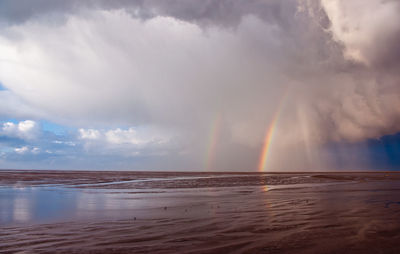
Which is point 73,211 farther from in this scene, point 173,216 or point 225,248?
point 225,248

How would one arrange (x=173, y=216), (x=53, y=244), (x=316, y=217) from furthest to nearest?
(x=173, y=216)
(x=316, y=217)
(x=53, y=244)

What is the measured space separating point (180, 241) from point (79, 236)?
13.5 ft

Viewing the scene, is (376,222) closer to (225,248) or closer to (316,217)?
(316,217)

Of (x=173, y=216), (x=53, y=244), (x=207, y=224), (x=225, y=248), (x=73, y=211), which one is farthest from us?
(x=73, y=211)

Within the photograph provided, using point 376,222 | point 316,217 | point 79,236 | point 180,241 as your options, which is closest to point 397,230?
point 376,222

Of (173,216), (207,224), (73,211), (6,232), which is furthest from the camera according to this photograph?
(73,211)

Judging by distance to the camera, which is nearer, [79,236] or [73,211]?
[79,236]

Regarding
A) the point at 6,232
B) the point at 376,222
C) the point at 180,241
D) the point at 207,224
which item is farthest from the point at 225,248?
the point at 6,232

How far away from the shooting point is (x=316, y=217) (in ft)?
48.2

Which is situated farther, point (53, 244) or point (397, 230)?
point (397, 230)

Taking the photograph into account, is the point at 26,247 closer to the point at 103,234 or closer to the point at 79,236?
the point at 79,236

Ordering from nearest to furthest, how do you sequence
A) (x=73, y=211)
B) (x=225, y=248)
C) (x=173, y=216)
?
(x=225, y=248) < (x=173, y=216) < (x=73, y=211)

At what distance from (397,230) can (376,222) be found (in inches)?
70.9

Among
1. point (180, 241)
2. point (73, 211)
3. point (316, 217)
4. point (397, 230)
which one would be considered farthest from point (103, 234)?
point (397, 230)
